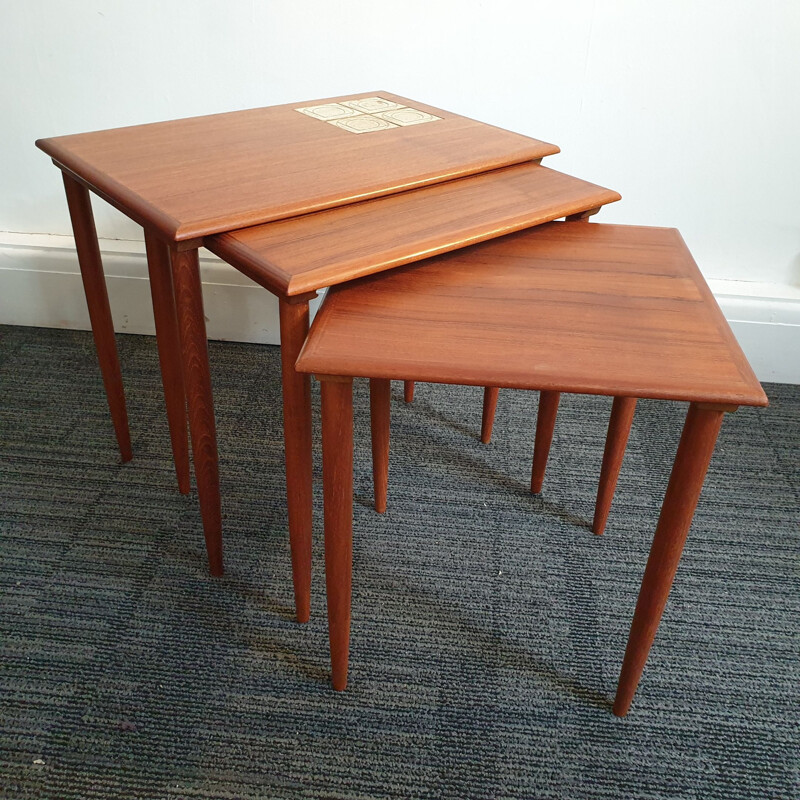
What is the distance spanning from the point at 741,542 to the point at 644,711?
1.37ft

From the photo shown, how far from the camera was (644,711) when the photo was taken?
1.00 m

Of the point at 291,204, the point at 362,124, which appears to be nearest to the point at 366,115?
the point at 362,124

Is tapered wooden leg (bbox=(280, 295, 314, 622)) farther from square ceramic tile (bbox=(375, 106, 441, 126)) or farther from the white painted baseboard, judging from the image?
the white painted baseboard

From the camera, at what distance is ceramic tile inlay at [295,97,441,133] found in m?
1.22

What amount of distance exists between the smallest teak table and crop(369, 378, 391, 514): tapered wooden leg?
254 millimetres

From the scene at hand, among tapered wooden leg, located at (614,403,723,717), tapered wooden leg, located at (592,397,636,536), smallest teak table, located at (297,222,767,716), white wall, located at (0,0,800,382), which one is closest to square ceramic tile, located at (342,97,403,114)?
white wall, located at (0,0,800,382)

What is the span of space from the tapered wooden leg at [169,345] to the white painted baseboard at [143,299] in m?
0.57

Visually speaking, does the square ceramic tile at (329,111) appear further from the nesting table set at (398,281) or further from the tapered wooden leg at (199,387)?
the tapered wooden leg at (199,387)

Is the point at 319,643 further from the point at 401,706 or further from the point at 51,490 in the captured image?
the point at 51,490

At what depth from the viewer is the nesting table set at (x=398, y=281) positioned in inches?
30.5

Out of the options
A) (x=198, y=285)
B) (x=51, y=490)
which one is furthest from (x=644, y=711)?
(x=51, y=490)

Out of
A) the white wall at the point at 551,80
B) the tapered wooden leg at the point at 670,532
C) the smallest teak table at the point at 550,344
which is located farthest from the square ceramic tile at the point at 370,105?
the tapered wooden leg at the point at 670,532

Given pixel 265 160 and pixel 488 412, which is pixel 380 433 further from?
pixel 265 160

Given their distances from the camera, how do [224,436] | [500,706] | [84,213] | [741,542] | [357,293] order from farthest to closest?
[224,436] → [741,542] → [84,213] → [500,706] → [357,293]
